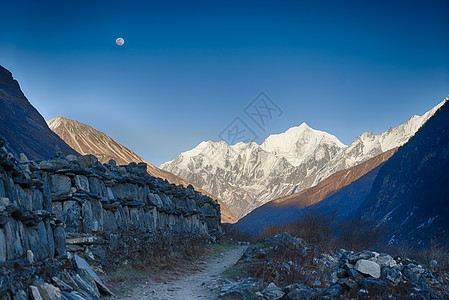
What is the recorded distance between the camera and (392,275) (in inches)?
359

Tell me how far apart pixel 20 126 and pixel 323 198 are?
6856cm

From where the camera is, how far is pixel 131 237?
42.5 feet

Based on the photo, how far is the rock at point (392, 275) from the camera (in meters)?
9.04

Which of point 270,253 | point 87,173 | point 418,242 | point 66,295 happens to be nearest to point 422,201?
point 418,242

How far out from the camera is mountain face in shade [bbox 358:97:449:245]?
37188 mm

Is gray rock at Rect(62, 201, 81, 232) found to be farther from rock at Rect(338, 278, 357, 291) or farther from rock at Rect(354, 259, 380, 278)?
rock at Rect(354, 259, 380, 278)

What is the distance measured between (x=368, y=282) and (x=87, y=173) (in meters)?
8.09

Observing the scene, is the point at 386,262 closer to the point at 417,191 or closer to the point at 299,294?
the point at 299,294

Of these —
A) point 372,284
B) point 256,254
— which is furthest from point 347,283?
point 256,254

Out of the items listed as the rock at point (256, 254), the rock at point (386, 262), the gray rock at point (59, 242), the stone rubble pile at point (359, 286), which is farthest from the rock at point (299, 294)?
the rock at point (256, 254)

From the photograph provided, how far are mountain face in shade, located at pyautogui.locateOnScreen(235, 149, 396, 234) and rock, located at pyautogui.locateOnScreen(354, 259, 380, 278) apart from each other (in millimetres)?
71478

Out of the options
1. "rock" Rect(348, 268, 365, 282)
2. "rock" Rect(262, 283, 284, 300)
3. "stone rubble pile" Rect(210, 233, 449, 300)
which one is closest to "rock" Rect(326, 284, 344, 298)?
"stone rubble pile" Rect(210, 233, 449, 300)

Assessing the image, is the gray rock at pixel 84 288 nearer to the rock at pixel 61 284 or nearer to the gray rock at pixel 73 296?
the gray rock at pixel 73 296

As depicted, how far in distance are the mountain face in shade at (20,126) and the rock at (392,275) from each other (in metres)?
38.4
